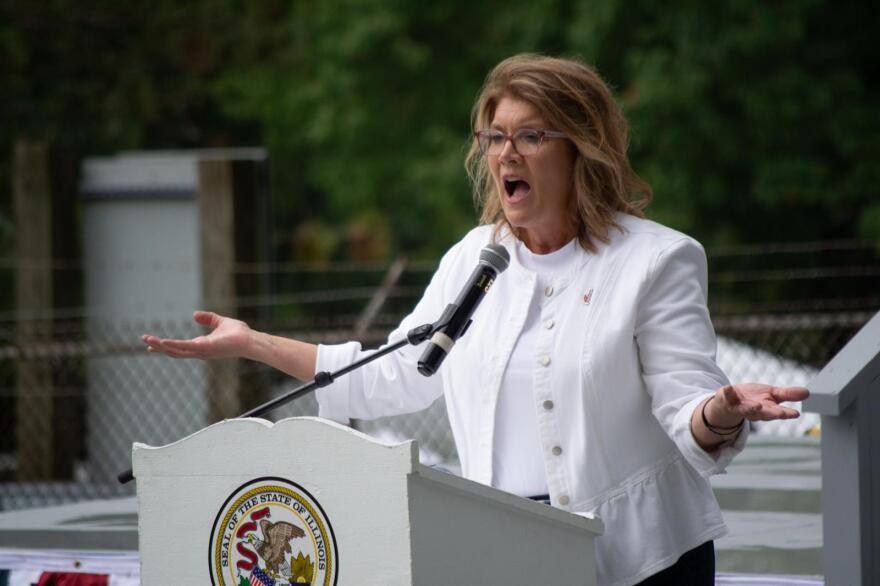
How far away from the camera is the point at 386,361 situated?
3.02 meters

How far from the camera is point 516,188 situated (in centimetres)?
280

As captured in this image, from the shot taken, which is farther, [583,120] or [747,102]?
[747,102]

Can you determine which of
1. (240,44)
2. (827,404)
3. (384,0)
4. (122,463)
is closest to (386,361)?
(827,404)

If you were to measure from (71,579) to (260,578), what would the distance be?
168cm

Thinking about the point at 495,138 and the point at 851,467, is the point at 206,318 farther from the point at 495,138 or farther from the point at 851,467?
the point at 851,467

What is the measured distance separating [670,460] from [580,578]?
14.7 inches

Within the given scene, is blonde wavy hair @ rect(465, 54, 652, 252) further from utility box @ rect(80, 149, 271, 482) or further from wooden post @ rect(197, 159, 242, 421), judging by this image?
wooden post @ rect(197, 159, 242, 421)

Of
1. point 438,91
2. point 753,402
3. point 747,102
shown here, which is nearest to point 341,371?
point 753,402

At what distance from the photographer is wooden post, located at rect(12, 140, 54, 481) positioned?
6977mm

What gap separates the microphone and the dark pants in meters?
0.60

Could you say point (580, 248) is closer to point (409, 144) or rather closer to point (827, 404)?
point (827, 404)

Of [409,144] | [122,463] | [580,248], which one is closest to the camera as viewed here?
[580,248]

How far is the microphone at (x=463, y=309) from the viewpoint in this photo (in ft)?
8.27

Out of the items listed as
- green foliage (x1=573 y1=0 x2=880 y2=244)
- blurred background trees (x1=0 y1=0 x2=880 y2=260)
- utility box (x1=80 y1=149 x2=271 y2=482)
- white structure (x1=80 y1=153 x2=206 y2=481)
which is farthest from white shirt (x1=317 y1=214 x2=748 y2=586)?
green foliage (x1=573 y1=0 x2=880 y2=244)
